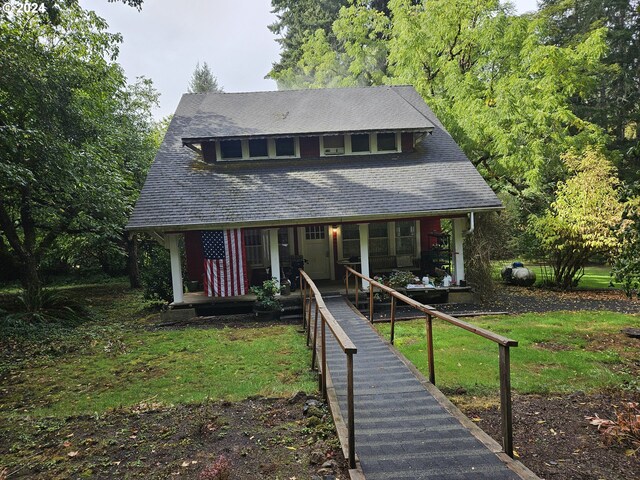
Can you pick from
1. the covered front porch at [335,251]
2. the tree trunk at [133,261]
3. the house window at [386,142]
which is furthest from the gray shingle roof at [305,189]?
the tree trunk at [133,261]

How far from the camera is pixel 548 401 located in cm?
544

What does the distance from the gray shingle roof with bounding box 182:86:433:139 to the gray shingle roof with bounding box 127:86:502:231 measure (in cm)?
109

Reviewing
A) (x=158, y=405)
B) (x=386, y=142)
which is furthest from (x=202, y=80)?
(x=158, y=405)

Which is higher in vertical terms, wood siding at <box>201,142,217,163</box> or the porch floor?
wood siding at <box>201,142,217,163</box>

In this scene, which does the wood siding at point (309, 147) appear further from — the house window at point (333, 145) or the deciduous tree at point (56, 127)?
the deciduous tree at point (56, 127)

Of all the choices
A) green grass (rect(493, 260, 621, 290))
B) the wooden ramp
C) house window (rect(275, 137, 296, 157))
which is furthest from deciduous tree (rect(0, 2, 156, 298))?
green grass (rect(493, 260, 621, 290))

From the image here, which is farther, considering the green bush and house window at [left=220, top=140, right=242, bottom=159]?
house window at [left=220, top=140, right=242, bottom=159]

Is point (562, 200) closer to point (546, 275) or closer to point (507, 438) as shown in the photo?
point (546, 275)

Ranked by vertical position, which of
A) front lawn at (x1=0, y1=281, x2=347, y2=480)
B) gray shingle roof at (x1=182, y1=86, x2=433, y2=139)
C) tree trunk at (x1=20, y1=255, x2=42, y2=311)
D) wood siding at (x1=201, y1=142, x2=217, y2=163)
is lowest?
front lawn at (x1=0, y1=281, x2=347, y2=480)

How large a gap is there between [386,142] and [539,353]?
9395 mm

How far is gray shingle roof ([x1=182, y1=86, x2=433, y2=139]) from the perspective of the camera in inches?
547

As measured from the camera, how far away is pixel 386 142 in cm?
1470

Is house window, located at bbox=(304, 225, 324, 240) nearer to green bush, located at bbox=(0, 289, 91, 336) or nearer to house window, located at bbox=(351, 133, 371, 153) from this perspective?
house window, located at bbox=(351, 133, 371, 153)

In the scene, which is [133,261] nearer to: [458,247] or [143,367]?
[143,367]
